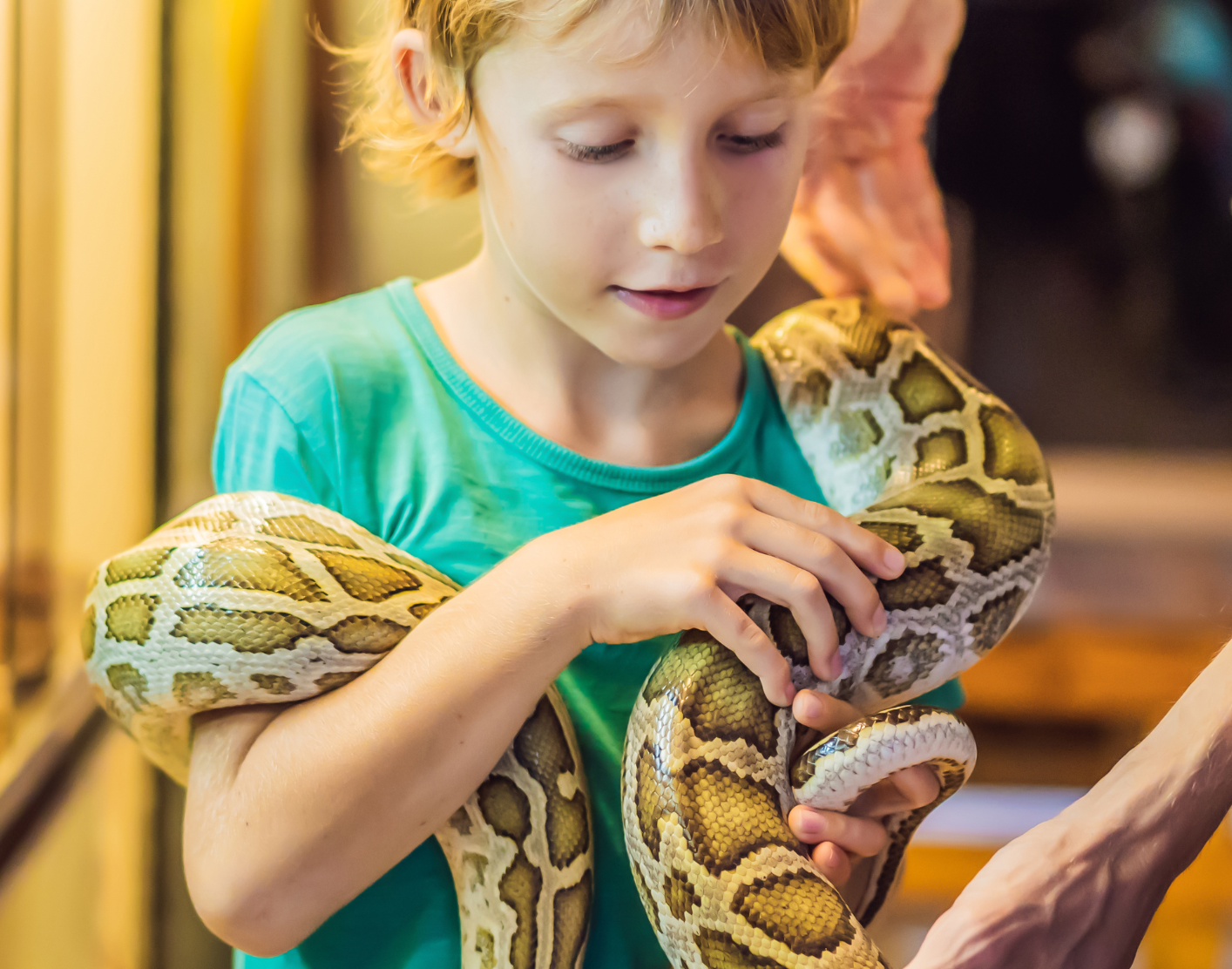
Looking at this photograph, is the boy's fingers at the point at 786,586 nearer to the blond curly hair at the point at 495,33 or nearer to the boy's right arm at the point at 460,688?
the boy's right arm at the point at 460,688

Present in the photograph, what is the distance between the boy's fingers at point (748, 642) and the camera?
0.67 meters

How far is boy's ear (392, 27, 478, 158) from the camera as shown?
792mm

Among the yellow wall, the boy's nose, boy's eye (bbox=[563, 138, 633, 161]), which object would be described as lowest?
the yellow wall

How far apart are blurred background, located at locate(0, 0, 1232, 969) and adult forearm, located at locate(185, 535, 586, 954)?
411mm

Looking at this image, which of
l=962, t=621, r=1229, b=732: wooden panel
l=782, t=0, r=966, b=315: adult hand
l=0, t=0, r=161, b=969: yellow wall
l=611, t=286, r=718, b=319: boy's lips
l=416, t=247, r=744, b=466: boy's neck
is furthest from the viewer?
l=962, t=621, r=1229, b=732: wooden panel

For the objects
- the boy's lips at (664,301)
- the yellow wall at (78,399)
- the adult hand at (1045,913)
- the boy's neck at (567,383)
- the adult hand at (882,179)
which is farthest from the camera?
the yellow wall at (78,399)

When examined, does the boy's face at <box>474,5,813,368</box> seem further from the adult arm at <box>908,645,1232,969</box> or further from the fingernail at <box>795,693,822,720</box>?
the adult arm at <box>908,645,1232,969</box>

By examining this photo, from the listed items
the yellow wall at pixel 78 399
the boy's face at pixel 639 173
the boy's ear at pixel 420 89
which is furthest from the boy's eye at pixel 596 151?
the yellow wall at pixel 78 399

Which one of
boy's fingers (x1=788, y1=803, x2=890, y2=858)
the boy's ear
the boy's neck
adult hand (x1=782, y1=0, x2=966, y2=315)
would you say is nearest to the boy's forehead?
the boy's ear

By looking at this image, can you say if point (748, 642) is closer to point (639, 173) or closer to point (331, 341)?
point (639, 173)

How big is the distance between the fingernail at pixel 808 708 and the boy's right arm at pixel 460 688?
0.01m

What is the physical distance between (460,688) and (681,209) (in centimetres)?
35

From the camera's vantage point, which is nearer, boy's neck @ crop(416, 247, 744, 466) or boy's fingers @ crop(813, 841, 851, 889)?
boy's fingers @ crop(813, 841, 851, 889)

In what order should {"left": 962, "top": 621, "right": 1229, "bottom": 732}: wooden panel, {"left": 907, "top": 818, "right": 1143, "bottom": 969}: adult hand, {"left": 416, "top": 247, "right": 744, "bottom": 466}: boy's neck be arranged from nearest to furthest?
{"left": 907, "top": 818, "right": 1143, "bottom": 969}: adult hand < {"left": 416, "top": 247, "right": 744, "bottom": 466}: boy's neck < {"left": 962, "top": 621, "right": 1229, "bottom": 732}: wooden panel
